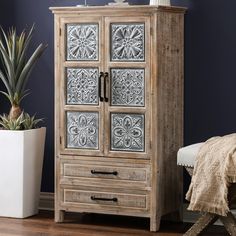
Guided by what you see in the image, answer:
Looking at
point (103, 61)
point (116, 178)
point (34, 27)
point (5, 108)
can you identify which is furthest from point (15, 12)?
point (116, 178)

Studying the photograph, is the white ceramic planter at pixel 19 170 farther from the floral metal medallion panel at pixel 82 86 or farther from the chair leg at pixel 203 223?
the chair leg at pixel 203 223

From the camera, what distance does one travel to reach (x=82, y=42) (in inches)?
220

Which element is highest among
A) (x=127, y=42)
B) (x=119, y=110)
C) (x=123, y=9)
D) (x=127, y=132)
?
(x=123, y=9)

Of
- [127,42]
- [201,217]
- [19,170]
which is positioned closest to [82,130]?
[19,170]

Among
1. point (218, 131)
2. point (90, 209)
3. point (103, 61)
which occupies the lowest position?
point (90, 209)

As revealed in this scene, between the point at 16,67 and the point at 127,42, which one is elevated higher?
the point at 127,42

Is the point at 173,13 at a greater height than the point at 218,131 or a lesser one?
greater

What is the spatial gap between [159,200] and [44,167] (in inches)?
47.1

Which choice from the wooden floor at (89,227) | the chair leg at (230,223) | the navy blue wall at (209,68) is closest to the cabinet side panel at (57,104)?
the wooden floor at (89,227)

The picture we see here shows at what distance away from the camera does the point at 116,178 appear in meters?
5.56

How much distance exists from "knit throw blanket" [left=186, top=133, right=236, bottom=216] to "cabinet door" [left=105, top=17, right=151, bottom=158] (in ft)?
1.96

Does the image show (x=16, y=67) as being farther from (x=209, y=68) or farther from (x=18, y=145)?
(x=209, y=68)

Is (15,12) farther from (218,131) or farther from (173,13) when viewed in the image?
(218,131)

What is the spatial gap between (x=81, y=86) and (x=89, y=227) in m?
0.96
